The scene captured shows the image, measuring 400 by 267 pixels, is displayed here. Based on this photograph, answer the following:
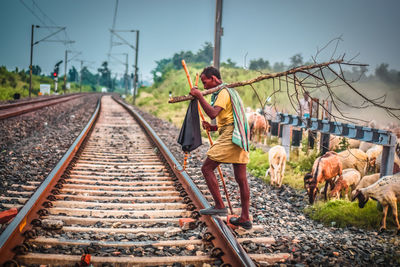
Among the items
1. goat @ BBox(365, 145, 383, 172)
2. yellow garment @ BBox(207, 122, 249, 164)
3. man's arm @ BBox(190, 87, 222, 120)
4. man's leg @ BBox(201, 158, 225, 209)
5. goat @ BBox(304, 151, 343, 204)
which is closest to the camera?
man's arm @ BBox(190, 87, 222, 120)

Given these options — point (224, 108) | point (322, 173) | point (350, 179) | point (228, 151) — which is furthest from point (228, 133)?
point (350, 179)

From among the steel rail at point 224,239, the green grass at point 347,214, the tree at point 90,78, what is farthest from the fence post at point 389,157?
the tree at point 90,78

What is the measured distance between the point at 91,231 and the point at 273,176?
373cm

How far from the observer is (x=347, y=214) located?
4.84 meters

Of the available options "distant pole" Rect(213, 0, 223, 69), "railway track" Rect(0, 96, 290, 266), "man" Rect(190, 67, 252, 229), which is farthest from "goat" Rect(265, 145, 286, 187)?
"distant pole" Rect(213, 0, 223, 69)

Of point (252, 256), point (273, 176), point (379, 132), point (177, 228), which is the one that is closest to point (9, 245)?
point (177, 228)

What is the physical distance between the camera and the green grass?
4641mm

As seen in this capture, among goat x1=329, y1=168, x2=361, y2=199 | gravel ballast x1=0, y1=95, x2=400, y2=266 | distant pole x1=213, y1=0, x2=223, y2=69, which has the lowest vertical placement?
gravel ballast x1=0, y1=95, x2=400, y2=266

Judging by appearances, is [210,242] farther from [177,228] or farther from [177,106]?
[177,106]

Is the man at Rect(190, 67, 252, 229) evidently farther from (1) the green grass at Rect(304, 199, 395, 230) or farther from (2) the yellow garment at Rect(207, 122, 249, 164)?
(1) the green grass at Rect(304, 199, 395, 230)

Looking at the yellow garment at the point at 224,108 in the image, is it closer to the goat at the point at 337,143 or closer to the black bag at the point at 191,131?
the black bag at the point at 191,131

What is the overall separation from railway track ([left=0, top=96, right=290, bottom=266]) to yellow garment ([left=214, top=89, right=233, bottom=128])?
1.05 metres

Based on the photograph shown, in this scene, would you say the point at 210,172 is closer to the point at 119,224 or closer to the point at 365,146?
the point at 119,224

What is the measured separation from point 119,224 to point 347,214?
121 inches
